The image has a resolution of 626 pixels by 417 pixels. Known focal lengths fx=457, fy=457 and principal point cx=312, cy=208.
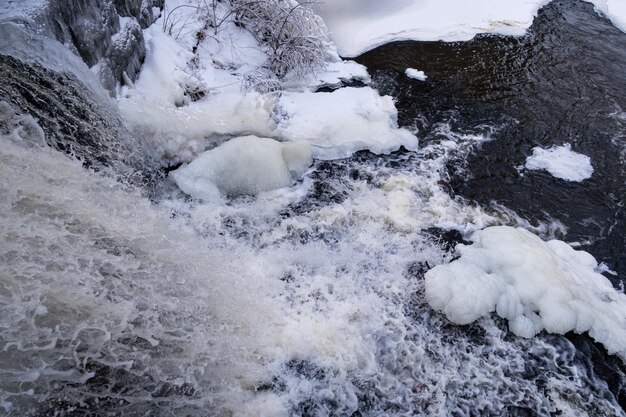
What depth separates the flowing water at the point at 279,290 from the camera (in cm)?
286

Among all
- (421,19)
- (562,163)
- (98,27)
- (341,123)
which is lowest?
(341,123)

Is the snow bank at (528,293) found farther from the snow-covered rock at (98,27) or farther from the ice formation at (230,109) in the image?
the snow-covered rock at (98,27)

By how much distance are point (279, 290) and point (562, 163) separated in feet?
12.2

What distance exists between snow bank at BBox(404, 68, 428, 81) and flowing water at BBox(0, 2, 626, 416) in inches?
62.7

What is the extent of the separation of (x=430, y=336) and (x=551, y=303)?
107cm

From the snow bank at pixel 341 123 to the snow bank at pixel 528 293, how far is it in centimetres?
181

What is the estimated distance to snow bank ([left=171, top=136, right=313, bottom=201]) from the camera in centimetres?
455

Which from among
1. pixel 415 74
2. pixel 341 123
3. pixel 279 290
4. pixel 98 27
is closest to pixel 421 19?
pixel 415 74

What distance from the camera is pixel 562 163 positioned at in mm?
5305

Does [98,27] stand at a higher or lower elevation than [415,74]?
higher

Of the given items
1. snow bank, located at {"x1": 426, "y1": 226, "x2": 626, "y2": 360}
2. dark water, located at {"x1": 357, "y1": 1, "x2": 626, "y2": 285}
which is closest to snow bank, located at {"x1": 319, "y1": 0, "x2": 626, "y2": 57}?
dark water, located at {"x1": 357, "y1": 1, "x2": 626, "y2": 285}

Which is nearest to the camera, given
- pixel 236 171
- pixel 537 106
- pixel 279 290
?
pixel 279 290

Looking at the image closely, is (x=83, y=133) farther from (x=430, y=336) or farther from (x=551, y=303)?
(x=551, y=303)

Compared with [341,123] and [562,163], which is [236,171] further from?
[562,163]
